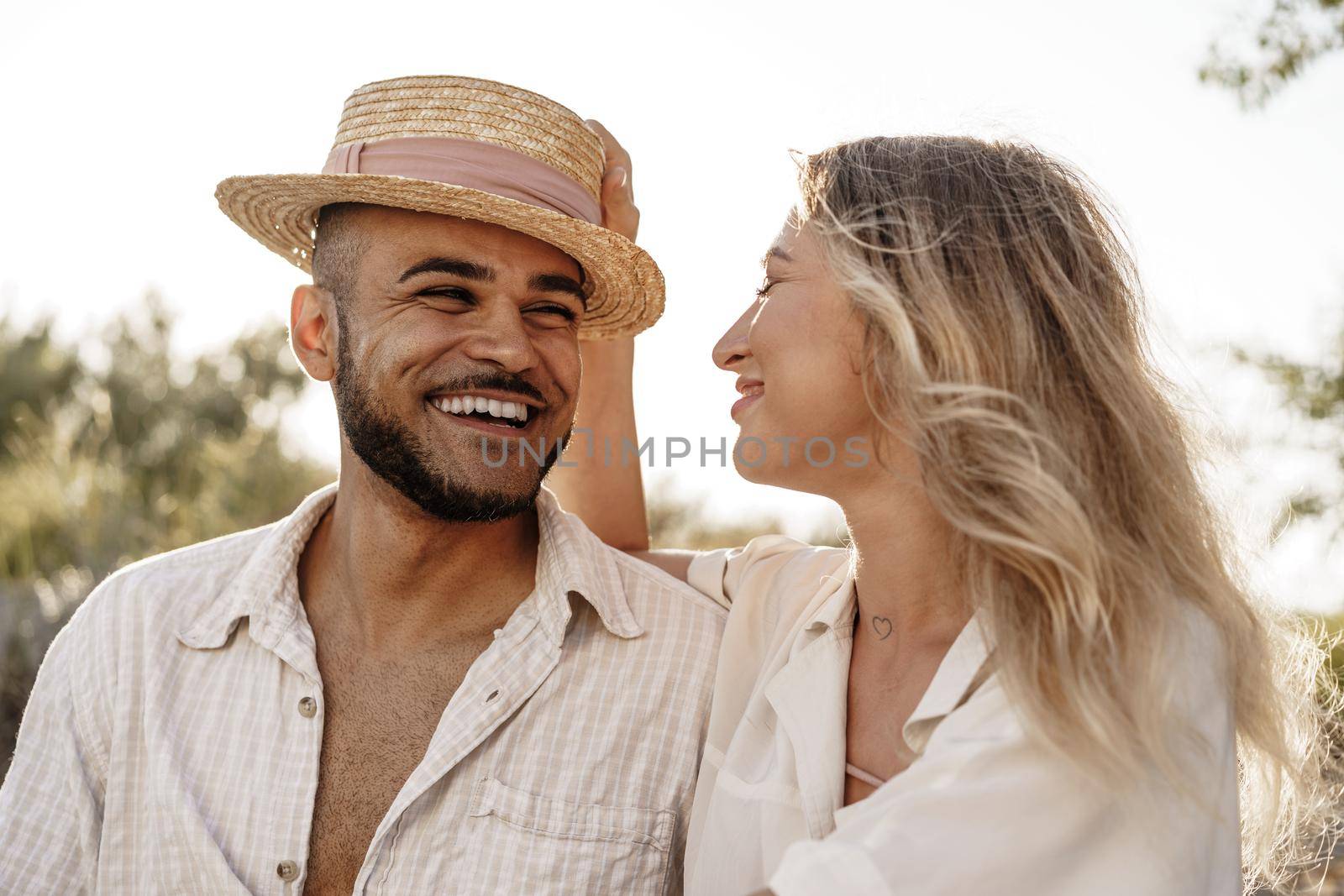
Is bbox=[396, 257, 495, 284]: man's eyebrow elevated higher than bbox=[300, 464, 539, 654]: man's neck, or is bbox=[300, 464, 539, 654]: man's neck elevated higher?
bbox=[396, 257, 495, 284]: man's eyebrow

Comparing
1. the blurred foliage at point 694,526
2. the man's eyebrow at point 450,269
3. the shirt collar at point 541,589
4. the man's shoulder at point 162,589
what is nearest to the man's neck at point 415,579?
the shirt collar at point 541,589

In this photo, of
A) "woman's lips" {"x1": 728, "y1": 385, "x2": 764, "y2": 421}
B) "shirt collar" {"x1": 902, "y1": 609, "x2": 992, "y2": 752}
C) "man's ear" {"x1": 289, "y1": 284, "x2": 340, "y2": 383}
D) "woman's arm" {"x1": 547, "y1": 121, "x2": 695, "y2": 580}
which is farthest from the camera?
"woman's arm" {"x1": 547, "y1": 121, "x2": 695, "y2": 580}

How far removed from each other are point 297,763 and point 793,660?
1.17 metres

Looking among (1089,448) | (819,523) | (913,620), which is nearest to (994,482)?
(1089,448)

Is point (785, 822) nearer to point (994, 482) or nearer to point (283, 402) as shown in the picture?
point (994, 482)

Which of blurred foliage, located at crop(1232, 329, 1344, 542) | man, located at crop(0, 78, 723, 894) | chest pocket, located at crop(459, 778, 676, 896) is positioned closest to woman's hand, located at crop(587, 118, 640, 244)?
man, located at crop(0, 78, 723, 894)

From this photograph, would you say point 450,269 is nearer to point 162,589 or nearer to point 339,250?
point 339,250

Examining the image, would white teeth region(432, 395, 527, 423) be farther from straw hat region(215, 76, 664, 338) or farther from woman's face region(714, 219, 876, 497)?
woman's face region(714, 219, 876, 497)

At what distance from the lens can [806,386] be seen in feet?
7.69

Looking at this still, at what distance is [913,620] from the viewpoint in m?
2.36

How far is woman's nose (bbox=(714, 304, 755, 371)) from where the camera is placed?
8.44 feet

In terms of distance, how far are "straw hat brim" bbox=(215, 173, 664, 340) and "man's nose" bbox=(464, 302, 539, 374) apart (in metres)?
0.21

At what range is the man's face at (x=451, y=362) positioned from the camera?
2.83 m

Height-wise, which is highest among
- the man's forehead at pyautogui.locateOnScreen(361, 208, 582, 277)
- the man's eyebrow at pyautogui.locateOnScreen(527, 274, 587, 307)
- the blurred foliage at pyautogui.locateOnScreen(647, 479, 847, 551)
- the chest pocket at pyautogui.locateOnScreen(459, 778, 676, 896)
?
the man's forehead at pyautogui.locateOnScreen(361, 208, 582, 277)
